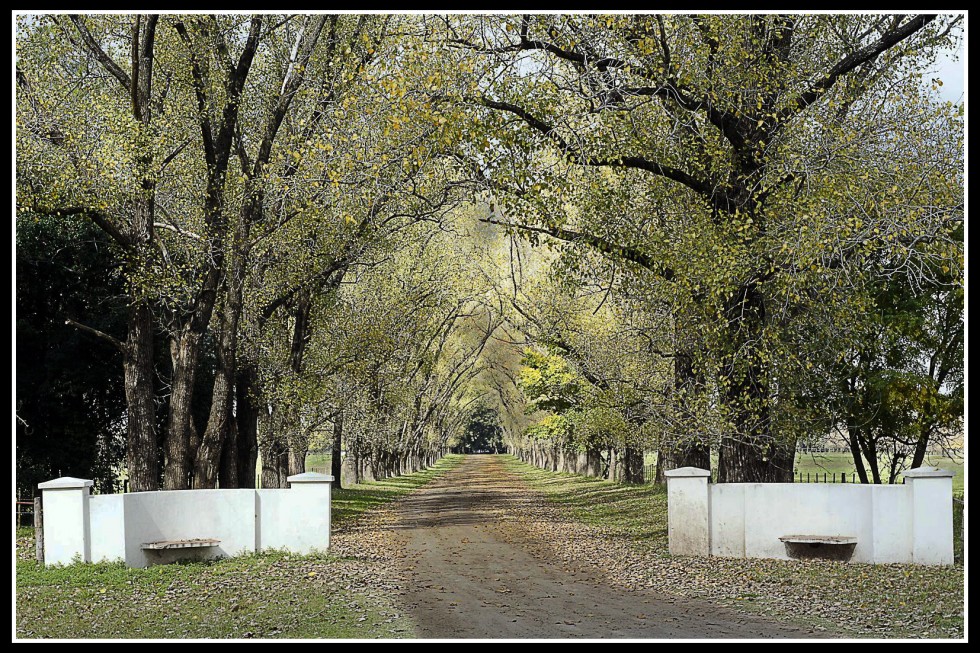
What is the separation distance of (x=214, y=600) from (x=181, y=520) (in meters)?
3.45

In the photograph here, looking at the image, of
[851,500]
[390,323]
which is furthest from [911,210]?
[390,323]

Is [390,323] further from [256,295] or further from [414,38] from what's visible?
[414,38]

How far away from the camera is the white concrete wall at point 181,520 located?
510 inches

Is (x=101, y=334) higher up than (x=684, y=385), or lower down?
higher up

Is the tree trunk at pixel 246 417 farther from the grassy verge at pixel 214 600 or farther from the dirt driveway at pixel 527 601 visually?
the grassy verge at pixel 214 600

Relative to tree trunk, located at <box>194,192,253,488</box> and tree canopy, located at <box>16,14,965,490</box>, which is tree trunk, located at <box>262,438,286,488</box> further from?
tree trunk, located at <box>194,192,253,488</box>

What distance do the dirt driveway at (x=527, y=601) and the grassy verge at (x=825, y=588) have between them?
51cm

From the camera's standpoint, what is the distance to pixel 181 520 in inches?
547

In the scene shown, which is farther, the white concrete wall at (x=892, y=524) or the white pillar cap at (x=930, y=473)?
the white concrete wall at (x=892, y=524)

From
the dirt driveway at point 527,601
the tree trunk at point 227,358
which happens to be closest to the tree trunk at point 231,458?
the tree trunk at point 227,358

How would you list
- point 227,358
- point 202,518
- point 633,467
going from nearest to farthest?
point 202,518
point 227,358
point 633,467

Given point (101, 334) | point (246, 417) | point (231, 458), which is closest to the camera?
point (101, 334)

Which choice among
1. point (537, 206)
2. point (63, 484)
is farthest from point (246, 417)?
point (537, 206)

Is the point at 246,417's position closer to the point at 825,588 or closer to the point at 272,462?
the point at 272,462
